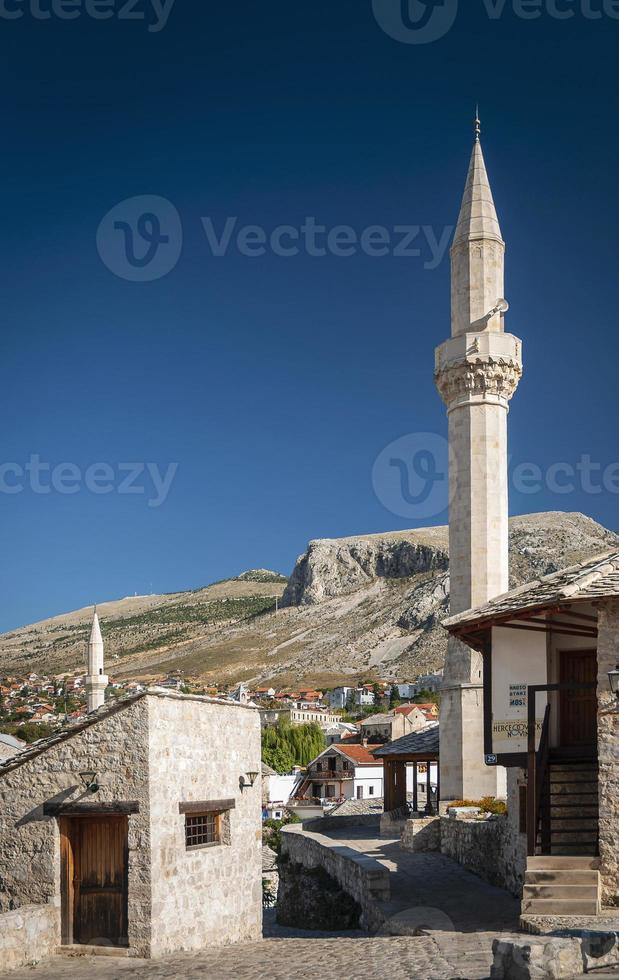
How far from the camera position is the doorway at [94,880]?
1292 centimetres

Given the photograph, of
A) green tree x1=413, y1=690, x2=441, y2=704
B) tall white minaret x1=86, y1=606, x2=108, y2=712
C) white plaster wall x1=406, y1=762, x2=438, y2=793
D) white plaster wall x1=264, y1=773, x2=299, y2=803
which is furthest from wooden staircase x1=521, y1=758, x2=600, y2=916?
green tree x1=413, y1=690, x2=441, y2=704

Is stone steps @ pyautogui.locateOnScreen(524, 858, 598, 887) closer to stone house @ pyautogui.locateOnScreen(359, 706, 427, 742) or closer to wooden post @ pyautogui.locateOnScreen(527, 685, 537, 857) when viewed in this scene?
wooden post @ pyautogui.locateOnScreen(527, 685, 537, 857)

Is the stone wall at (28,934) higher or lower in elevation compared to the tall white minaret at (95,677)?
lower

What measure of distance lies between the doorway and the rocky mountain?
103m

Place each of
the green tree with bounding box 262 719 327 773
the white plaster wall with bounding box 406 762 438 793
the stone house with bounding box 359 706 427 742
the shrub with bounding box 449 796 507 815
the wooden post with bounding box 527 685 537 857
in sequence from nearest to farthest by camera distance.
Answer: the wooden post with bounding box 527 685 537 857 → the shrub with bounding box 449 796 507 815 → the white plaster wall with bounding box 406 762 438 793 → the stone house with bounding box 359 706 427 742 → the green tree with bounding box 262 719 327 773

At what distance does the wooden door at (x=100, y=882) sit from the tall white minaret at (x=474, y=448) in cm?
1484

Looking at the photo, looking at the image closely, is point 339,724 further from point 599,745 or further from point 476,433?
point 599,745

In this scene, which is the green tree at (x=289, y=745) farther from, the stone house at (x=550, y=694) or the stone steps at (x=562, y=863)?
the stone steps at (x=562, y=863)

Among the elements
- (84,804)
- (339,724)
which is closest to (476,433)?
(84,804)

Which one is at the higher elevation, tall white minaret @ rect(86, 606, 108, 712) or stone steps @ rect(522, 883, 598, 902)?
tall white minaret @ rect(86, 606, 108, 712)

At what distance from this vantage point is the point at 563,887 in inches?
516

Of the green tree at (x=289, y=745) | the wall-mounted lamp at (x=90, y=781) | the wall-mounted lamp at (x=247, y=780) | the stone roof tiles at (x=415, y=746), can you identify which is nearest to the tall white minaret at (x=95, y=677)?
the stone roof tiles at (x=415, y=746)

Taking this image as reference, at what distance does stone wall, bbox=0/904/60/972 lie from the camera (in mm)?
11898

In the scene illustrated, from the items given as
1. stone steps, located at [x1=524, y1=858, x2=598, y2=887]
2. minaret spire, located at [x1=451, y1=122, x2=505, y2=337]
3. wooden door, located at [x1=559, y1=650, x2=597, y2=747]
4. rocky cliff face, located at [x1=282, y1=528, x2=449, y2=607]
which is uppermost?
minaret spire, located at [x1=451, y1=122, x2=505, y2=337]
